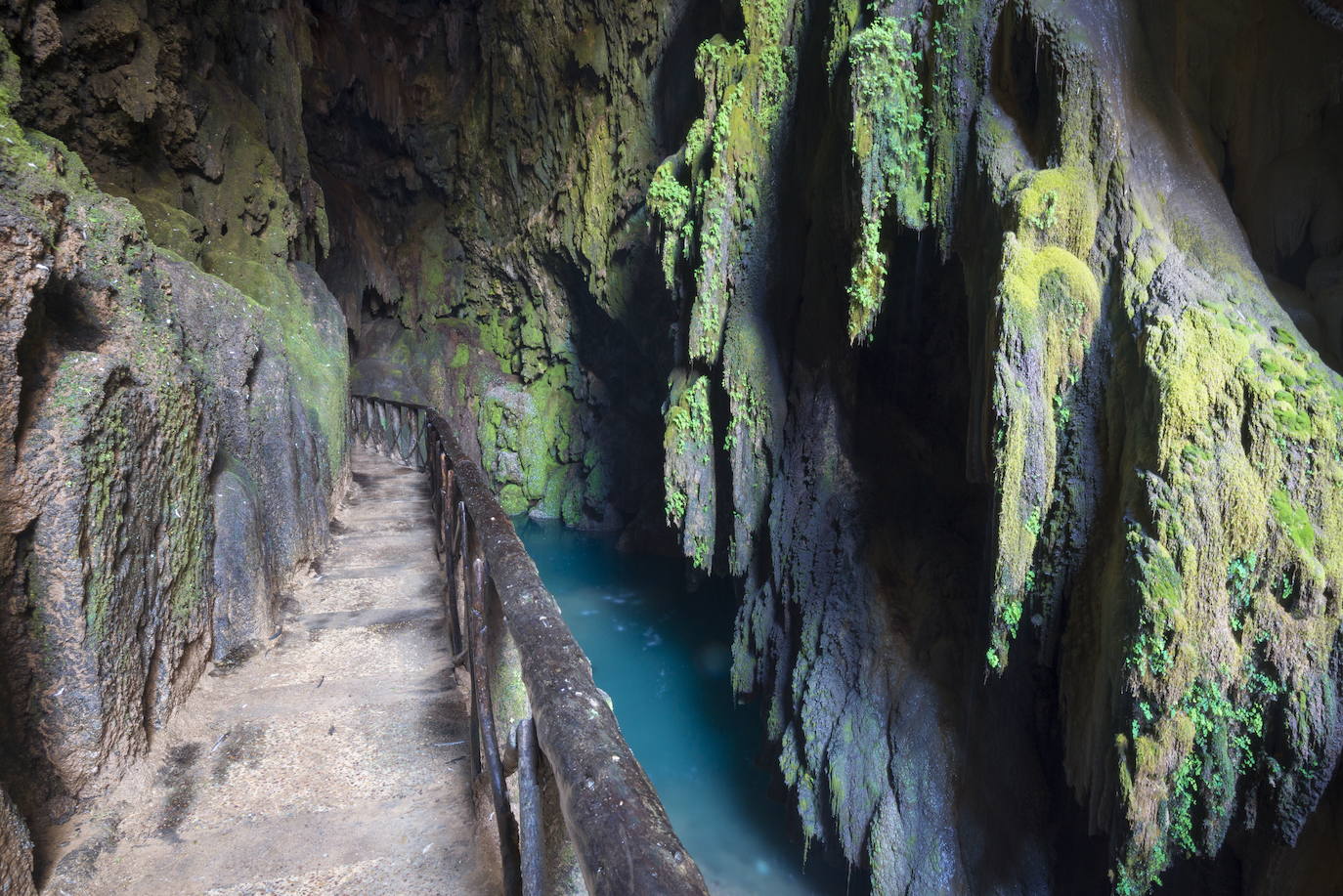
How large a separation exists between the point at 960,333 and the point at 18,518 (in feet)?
20.6

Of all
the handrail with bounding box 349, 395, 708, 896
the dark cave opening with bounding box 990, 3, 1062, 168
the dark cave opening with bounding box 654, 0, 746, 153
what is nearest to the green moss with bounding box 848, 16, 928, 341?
the dark cave opening with bounding box 990, 3, 1062, 168

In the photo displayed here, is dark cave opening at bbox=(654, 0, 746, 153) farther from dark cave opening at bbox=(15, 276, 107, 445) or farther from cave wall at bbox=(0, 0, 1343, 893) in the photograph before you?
dark cave opening at bbox=(15, 276, 107, 445)

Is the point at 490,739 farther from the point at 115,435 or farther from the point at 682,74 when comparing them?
the point at 682,74

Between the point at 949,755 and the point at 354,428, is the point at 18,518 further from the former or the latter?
the point at 354,428

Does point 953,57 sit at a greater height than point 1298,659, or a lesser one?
greater

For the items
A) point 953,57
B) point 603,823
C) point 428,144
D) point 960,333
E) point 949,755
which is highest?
point 428,144

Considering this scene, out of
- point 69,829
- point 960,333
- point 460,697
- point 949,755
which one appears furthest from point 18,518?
point 960,333

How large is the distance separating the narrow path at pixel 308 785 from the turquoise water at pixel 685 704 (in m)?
4.95

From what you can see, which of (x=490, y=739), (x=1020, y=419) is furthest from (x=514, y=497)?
(x=490, y=739)

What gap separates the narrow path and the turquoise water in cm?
495

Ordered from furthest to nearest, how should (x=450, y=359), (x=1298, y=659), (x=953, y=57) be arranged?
1. (x=450, y=359)
2. (x=953, y=57)
3. (x=1298, y=659)

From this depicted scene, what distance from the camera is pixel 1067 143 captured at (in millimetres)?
4445

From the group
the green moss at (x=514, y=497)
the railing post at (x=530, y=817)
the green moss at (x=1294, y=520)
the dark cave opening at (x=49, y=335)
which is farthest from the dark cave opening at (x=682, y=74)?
the railing post at (x=530, y=817)

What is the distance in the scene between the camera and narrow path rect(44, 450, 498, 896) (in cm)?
197
